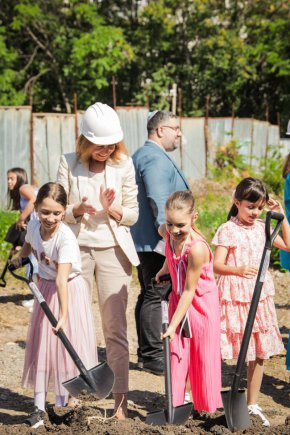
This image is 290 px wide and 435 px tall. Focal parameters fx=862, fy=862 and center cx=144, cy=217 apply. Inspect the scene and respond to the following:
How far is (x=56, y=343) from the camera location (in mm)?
4805

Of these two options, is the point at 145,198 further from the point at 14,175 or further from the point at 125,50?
the point at 125,50

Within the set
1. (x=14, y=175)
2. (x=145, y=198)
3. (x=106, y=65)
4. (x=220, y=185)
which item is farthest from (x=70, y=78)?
(x=145, y=198)

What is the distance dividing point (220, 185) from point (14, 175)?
9.32 meters

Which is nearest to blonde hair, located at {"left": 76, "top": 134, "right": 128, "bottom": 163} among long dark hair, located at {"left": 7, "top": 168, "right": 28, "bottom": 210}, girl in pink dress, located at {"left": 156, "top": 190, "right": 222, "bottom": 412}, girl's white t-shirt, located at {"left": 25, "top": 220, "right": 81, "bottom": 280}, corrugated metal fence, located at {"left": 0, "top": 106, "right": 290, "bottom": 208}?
girl's white t-shirt, located at {"left": 25, "top": 220, "right": 81, "bottom": 280}

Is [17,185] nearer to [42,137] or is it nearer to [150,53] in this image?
[42,137]

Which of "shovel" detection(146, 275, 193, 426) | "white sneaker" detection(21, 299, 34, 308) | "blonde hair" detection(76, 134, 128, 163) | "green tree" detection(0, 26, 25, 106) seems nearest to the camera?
"shovel" detection(146, 275, 193, 426)

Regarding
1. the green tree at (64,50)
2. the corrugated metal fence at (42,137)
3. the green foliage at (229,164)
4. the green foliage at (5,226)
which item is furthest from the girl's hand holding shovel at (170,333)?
the green tree at (64,50)

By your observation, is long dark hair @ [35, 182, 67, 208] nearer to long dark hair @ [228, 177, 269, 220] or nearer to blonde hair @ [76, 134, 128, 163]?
blonde hair @ [76, 134, 128, 163]

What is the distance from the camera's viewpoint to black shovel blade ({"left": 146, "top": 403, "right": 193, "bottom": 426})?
13.4 ft

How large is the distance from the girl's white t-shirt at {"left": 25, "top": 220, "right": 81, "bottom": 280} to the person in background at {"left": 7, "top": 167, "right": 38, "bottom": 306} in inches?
124

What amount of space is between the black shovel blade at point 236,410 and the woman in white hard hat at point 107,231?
33.4 inches

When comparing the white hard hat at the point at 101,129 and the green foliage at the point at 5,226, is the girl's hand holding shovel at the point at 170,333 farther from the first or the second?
the green foliage at the point at 5,226

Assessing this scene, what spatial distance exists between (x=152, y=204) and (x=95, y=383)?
1813 mm

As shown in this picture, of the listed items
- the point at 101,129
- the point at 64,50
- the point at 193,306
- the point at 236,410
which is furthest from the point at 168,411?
the point at 64,50
